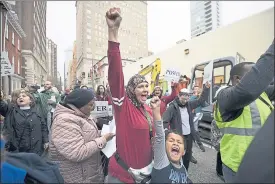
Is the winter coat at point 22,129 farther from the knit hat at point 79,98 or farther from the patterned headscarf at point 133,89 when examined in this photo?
the patterned headscarf at point 133,89

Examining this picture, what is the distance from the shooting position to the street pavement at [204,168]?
14.8 ft

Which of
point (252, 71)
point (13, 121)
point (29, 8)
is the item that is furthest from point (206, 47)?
point (29, 8)

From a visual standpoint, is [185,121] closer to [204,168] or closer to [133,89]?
[204,168]

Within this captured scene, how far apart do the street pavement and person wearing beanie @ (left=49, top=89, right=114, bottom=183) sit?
281 centimetres

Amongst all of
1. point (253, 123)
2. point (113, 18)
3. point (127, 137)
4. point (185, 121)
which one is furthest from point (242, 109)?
point (185, 121)

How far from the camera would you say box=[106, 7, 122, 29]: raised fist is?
168 cm

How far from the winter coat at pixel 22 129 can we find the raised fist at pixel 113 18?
102 inches

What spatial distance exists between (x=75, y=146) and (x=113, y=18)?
3.48 feet

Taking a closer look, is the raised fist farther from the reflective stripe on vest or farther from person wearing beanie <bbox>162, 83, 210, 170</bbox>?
person wearing beanie <bbox>162, 83, 210, 170</bbox>

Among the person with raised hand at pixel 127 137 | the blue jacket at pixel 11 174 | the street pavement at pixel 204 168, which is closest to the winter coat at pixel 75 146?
the person with raised hand at pixel 127 137

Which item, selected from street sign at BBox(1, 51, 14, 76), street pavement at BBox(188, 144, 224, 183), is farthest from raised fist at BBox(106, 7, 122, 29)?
street sign at BBox(1, 51, 14, 76)

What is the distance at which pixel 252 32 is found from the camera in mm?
11633

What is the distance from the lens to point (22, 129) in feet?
11.8

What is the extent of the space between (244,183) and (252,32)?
40.6ft
